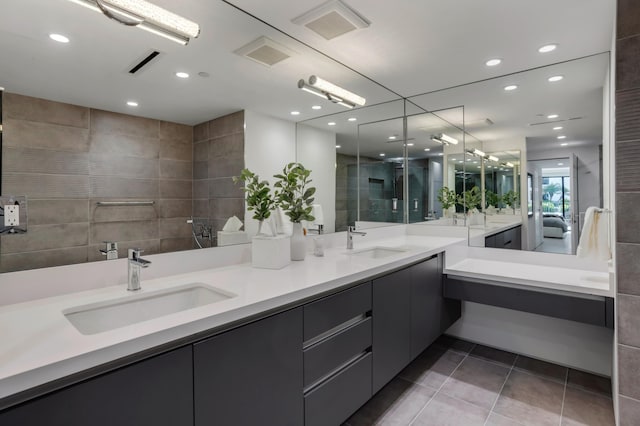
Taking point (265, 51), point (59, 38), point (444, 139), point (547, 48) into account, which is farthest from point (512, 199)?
point (59, 38)

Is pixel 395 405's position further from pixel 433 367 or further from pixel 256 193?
pixel 256 193

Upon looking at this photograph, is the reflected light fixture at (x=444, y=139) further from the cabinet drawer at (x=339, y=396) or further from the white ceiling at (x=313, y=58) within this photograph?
the cabinet drawer at (x=339, y=396)

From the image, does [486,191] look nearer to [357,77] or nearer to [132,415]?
[357,77]

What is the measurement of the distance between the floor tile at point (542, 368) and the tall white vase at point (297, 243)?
193 centimetres

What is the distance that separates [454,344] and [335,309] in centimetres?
189

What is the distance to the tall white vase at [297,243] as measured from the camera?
2.02 meters

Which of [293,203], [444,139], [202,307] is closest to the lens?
[202,307]

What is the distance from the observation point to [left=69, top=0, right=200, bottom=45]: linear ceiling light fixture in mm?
1280

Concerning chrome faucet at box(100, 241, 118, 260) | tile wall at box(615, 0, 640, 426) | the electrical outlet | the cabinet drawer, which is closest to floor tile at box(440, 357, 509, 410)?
tile wall at box(615, 0, 640, 426)

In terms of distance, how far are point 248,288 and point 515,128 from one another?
264 cm

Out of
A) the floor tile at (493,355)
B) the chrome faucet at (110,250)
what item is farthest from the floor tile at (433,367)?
the chrome faucet at (110,250)

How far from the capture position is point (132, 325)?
948 millimetres

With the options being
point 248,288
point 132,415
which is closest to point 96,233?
point 248,288

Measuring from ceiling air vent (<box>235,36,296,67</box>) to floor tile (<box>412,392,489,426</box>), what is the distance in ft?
7.69
